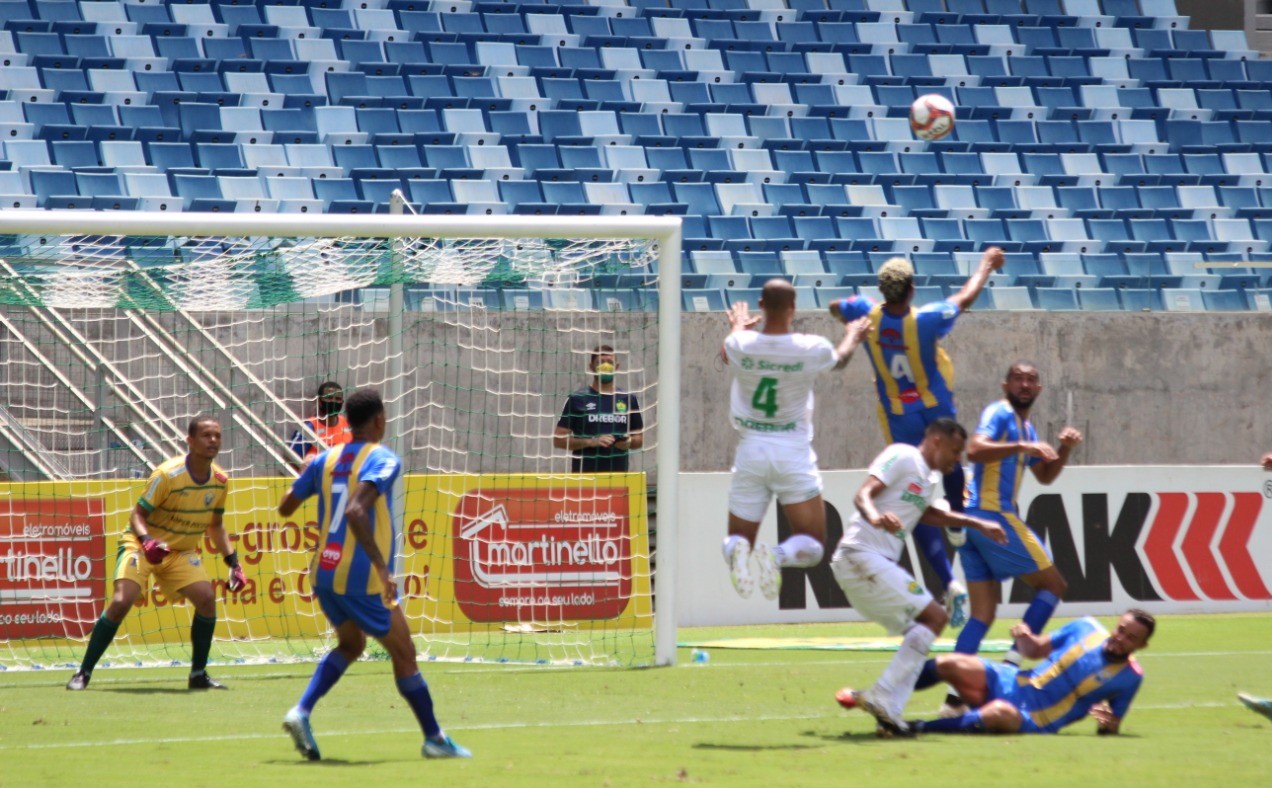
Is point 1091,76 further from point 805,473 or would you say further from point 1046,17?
point 805,473

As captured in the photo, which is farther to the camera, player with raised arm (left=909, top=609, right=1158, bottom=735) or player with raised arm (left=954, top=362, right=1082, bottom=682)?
player with raised arm (left=954, top=362, right=1082, bottom=682)

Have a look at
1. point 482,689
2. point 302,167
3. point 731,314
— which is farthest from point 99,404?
point 731,314

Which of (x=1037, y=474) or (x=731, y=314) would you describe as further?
(x=1037, y=474)

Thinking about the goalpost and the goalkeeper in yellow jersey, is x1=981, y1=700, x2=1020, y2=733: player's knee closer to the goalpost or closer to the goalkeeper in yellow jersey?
the goalpost

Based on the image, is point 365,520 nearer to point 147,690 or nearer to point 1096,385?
point 147,690

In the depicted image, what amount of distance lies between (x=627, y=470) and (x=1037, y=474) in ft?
15.8

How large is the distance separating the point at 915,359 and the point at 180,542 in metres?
5.00

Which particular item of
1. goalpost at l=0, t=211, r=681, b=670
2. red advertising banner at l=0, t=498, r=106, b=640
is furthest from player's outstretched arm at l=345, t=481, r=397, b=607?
red advertising banner at l=0, t=498, r=106, b=640

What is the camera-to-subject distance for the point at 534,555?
13.5 m

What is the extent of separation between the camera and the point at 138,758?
24.6 ft

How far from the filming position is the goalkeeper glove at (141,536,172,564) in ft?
33.9

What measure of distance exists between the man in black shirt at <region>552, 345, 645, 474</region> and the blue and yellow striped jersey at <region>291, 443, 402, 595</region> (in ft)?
18.1

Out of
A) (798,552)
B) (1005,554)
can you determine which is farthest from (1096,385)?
(798,552)

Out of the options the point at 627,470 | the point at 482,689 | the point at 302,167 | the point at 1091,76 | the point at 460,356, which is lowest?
the point at 482,689
